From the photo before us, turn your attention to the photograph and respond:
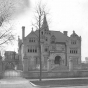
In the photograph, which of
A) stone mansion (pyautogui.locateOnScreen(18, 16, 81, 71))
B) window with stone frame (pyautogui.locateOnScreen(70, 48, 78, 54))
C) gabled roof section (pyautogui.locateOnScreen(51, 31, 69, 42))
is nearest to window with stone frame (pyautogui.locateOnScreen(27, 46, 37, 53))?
stone mansion (pyautogui.locateOnScreen(18, 16, 81, 71))

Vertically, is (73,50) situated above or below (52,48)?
below

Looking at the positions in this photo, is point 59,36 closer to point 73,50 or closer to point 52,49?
point 52,49

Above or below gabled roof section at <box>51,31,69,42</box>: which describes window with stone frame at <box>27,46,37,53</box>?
below

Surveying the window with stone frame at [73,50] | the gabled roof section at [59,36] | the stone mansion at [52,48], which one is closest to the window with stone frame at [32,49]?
the stone mansion at [52,48]

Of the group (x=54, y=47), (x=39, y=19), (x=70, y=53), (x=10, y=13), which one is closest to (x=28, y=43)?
(x=54, y=47)

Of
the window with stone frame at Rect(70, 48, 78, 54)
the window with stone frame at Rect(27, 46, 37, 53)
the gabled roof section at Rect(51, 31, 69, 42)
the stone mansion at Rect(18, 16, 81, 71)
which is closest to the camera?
the stone mansion at Rect(18, 16, 81, 71)

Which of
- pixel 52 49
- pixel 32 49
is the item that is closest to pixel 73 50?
pixel 52 49

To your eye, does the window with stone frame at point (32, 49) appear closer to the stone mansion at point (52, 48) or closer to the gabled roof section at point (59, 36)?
the stone mansion at point (52, 48)

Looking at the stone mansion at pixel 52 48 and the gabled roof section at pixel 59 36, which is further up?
the gabled roof section at pixel 59 36

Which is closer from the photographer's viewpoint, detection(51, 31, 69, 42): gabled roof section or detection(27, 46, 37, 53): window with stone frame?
detection(27, 46, 37, 53): window with stone frame

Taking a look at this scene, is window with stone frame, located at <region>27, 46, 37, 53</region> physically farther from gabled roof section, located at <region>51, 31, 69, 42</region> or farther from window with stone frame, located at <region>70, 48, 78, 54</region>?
window with stone frame, located at <region>70, 48, 78, 54</region>

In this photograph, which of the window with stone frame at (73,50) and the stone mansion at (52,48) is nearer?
the stone mansion at (52,48)

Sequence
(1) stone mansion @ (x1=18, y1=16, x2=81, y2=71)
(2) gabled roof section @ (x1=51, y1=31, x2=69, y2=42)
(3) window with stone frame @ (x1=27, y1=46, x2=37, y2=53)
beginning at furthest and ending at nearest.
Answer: (2) gabled roof section @ (x1=51, y1=31, x2=69, y2=42)
(3) window with stone frame @ (x1=27, y1=46, x2=37, y2=53)
(1) stone mansion @ (x1=18, y1=16, x2=81, y2=71)

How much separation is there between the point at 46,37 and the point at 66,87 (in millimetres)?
39009
